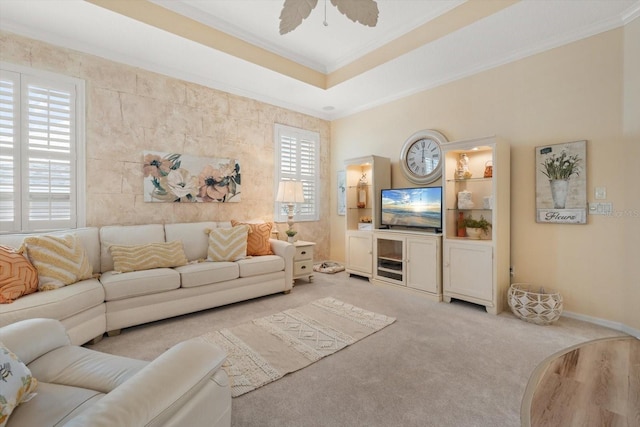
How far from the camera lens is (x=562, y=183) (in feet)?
9.56

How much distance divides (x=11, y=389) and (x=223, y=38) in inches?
136

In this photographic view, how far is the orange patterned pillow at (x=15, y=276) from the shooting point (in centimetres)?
208

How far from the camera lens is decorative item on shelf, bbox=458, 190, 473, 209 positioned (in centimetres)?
349

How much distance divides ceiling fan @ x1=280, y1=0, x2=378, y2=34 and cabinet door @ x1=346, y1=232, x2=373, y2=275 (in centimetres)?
341

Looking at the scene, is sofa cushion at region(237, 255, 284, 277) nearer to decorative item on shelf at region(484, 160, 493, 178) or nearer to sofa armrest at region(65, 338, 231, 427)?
sofa armrest at region(65, 338, 231, 427)

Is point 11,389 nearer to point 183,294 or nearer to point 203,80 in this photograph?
point 183,294

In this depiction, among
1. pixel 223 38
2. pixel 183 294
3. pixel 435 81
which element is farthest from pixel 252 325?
pixel 435 81

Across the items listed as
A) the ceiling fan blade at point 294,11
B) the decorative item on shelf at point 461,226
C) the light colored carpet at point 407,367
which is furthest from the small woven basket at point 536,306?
the ceiling fan blade at point 294,11

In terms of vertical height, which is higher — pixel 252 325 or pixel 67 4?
pixel 67 4

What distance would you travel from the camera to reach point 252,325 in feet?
9.08

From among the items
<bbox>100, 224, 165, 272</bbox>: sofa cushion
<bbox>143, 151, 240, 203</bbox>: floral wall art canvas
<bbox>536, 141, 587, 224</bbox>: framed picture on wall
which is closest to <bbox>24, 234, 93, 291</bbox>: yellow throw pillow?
<bbox>100, 224, 165, 272</bbox>: sofa cushion

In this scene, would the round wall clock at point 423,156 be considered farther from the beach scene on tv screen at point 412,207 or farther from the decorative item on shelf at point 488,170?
the decorative item on shelf at point 488,170

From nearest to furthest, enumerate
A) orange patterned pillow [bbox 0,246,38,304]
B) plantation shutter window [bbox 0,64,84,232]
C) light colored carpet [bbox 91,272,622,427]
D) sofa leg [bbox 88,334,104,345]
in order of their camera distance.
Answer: light colored carpet [bbox 91,272,622,427]
orange patterned pillow [bbox 0,246,38,304]
sofa leg [bbox 88,334,104,345]
plantation shutter window [bbox 0,64,84,232]

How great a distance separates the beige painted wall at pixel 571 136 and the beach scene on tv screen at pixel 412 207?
0.81 m
